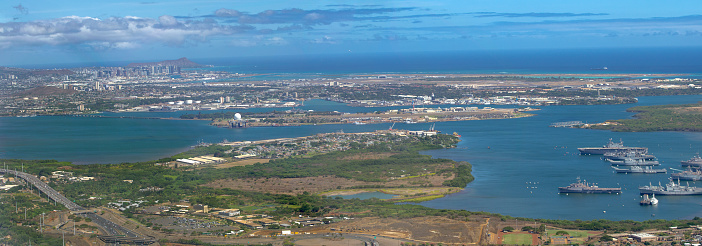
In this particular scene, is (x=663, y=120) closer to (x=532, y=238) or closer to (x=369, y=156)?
(x=369, y=156)

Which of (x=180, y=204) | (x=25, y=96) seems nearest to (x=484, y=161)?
(x=180, y=204)

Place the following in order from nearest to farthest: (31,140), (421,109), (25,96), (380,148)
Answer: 1. (380,148)
2. (31,140)
3. (421,109)
4. (25,96)

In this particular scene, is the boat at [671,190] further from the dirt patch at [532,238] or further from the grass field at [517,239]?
the grass field at [517,239]

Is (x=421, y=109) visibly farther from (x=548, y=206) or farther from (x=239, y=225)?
(x=239, y=225)

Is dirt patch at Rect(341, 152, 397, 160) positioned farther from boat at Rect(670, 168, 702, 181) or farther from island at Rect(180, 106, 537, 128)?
island at Rect(180, 106, 537, 128)

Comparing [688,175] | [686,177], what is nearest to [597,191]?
[686,177]
